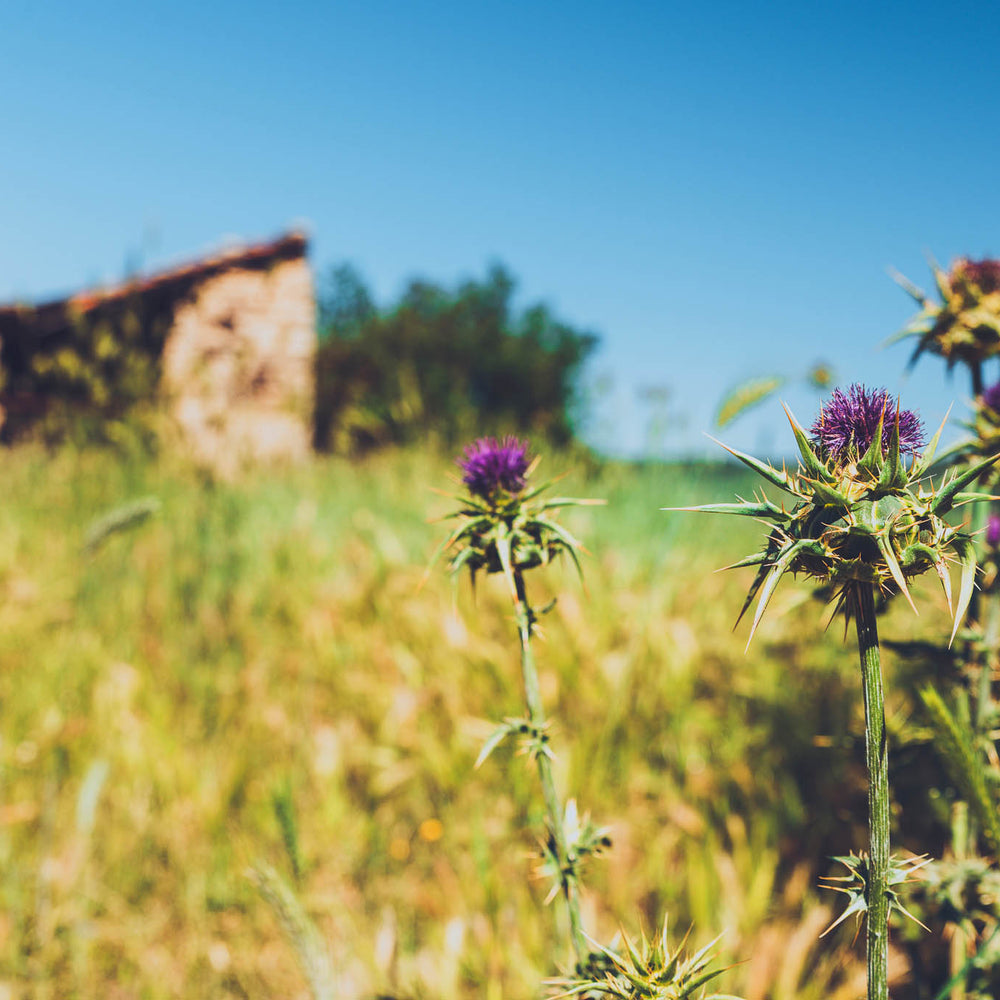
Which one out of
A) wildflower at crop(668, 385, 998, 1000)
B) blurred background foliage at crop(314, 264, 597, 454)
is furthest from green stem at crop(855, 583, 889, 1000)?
blurred background foliage at crop(314, 264, 597, 454)

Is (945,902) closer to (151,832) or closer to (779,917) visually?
(779,917)

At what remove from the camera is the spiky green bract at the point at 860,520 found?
0.74 metres

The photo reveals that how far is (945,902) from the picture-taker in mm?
1310

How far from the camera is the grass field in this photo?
7.80ft

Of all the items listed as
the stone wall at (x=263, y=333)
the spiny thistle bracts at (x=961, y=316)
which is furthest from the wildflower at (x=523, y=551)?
the stone wall at (x=263, y=333)

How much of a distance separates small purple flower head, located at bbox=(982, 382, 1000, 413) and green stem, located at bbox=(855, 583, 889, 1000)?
39.6 inches

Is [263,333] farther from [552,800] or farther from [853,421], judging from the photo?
[853,421]

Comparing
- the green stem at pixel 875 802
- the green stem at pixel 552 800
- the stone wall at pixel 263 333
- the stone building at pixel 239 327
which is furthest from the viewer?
the stone wall at pixel 263 333

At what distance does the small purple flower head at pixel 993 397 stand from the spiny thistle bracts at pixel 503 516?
989 mm

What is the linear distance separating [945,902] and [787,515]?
992 millimetres

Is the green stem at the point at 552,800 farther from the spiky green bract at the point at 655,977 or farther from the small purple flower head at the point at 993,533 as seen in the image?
the small purple flower head at the point at 993,533

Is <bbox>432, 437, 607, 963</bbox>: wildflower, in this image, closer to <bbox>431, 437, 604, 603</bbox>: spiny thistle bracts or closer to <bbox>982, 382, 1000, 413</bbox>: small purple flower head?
<bbox>431, 437, 604, 603</bbox>: spiny thistle bracts

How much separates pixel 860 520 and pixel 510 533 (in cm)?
44

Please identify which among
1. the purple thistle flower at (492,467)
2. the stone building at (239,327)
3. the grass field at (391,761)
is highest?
the stone building at (239,327)
